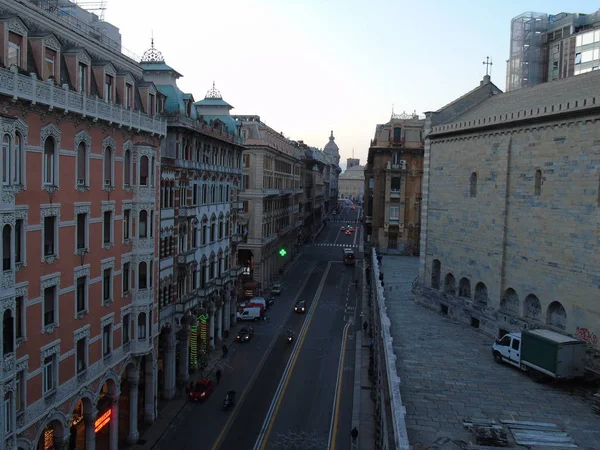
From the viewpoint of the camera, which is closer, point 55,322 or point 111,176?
point 55,322

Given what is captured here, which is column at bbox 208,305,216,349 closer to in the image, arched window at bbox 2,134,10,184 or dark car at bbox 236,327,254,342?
dark car at bbox 236,327,254,342

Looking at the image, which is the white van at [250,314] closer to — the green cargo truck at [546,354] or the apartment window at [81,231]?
the apartment window at [81,231]

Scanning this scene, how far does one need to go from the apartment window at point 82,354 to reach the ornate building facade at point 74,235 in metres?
0.06

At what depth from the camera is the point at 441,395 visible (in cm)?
2505

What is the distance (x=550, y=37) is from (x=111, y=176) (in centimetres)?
6257

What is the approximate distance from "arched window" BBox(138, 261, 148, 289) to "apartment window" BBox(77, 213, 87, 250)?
6023mm

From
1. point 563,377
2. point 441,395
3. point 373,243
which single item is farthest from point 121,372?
point 373,243

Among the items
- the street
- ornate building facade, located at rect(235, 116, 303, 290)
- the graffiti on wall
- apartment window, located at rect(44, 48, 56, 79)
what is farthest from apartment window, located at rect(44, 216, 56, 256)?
ornate building facade, located at rect(235, 116, 303, 290)

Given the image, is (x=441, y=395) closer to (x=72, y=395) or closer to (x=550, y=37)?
(x=72, y=395)

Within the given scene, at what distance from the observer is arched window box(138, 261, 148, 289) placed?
33719 millimetres

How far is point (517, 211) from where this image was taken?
108 feet

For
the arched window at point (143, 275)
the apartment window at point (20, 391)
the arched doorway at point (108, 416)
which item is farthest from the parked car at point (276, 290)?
the apartment window at point (20, 391)

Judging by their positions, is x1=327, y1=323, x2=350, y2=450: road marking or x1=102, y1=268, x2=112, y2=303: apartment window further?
x1=327, y1=323, x2=350, y2=450: road marking

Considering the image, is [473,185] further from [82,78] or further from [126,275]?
[82,78]
